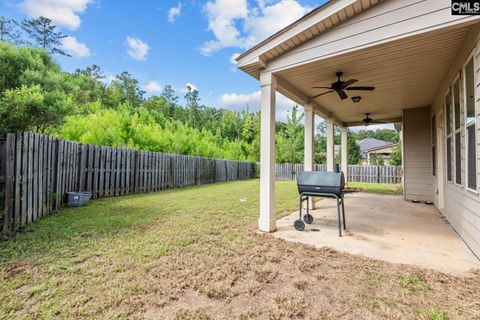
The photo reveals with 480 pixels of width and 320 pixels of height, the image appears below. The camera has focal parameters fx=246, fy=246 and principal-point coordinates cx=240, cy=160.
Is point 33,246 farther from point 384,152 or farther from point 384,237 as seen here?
point 384,152

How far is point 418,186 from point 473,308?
→ 6.44m

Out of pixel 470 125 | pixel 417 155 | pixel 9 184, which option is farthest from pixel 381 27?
pixel 417 155

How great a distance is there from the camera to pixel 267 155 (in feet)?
13.1

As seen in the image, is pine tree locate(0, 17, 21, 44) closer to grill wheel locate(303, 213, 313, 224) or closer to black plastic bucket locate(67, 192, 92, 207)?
black plastic bucket locate(67, 192, 92, 207)

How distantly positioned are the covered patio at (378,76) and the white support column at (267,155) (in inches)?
0.6

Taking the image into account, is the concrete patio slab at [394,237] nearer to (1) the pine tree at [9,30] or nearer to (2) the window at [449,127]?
(2) the window at [449,127]

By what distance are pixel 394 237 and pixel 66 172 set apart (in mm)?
6828

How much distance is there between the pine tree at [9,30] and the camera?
1305 centimetres

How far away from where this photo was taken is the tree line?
5.36 meters

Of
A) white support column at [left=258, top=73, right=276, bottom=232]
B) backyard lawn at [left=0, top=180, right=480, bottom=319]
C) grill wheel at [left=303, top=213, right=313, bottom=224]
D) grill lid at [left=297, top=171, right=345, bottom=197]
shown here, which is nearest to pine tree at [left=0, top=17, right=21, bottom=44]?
backyard lawn at [left=0, top=180, right=480, bottom=319]

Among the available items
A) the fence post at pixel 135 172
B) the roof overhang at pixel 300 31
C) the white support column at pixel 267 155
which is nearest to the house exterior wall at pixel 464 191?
the roof overhang at pixel 300 31

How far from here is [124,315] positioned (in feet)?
5.79

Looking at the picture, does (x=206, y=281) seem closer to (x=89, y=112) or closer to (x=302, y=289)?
(x=302, y=289)

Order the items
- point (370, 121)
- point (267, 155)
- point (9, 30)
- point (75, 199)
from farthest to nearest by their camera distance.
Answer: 1. point (9, 30)
2. point (370, 121)
3. point (75, 199)
4. point (267, 155)
